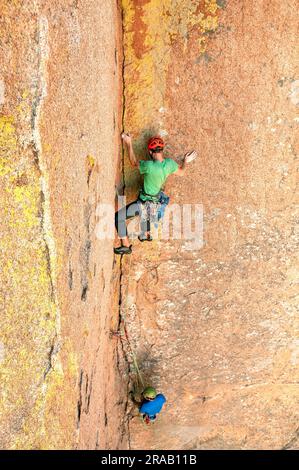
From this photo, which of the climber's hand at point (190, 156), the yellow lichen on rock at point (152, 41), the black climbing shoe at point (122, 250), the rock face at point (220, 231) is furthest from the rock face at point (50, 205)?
the climber's hand at point (190, 156)

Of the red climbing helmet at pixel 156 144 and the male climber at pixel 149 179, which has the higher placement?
the red climbing helmet at pixel 156 144

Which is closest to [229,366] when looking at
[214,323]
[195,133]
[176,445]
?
[214,323]

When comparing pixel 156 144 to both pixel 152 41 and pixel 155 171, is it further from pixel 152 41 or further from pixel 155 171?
pixel 152 41

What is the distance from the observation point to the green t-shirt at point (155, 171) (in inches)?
212

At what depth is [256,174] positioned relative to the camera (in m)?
6.15

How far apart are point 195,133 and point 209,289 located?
8.34 feet

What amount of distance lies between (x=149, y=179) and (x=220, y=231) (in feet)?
5.33

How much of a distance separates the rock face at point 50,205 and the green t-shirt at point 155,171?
2.40 feet

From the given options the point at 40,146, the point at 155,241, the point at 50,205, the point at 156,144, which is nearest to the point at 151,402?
the point at 155,241

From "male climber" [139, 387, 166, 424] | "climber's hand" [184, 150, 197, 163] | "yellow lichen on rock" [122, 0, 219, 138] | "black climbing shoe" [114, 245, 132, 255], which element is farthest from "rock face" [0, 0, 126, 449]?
"male climber" [139, 387, 166, 424]

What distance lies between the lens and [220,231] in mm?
6543

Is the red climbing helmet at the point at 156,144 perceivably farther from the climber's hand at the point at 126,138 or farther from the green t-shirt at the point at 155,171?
the climber's hand at the point at 126,138

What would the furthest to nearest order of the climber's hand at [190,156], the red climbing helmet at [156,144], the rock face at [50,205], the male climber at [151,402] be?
the male climber at [151,402] < the climber's hand at [190,156] < the red climbing helmet at [156,144] < the rock face at [50,205]

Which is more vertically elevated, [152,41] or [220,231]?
[152,41]
